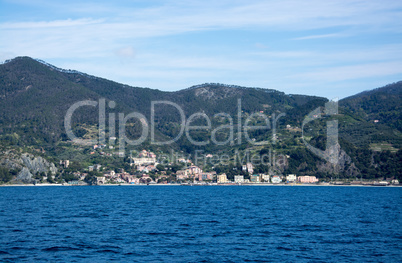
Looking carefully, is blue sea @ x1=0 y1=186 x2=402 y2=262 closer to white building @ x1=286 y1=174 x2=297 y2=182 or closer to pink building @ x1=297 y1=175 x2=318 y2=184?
pink building @ x1=297 y1=175 x2=318 y2=184

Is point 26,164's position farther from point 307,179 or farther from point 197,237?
point 197,237

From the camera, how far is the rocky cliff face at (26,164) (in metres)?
159

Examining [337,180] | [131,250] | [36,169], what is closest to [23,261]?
[131,250]

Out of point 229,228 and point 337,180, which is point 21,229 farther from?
point 337,180

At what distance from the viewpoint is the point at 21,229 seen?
4369cm

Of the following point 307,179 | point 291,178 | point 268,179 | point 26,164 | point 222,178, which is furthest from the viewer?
point 268,179

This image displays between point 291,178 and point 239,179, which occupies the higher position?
point 291,178

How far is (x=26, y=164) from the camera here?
165m

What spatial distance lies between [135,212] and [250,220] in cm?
1813

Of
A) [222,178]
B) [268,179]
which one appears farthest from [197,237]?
[268,179]

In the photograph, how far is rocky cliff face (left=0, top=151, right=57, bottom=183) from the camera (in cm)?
15888

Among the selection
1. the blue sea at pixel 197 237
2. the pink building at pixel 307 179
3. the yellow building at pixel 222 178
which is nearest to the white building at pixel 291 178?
the pink building at pixel 307 179

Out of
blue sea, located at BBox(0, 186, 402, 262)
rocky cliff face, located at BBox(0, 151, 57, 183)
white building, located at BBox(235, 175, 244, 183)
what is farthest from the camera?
white building, located at BBox(235, 175, 244, 183)

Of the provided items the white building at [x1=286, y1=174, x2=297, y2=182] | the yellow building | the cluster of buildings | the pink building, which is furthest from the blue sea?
the yellow building
